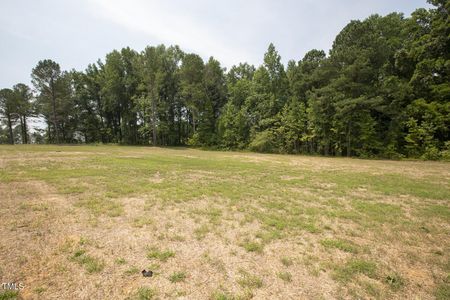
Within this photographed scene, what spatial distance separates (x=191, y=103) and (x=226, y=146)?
11.0 m

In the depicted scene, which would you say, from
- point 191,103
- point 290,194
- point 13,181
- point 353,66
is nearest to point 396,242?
point 290,194

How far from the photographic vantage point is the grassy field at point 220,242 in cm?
316

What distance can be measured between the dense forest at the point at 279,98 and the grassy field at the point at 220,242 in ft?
60.3

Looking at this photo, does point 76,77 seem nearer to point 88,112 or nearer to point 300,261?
point 88,112

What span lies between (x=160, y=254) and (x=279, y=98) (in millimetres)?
35348

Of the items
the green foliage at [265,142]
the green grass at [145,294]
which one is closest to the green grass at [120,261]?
the green grass at [145,294]

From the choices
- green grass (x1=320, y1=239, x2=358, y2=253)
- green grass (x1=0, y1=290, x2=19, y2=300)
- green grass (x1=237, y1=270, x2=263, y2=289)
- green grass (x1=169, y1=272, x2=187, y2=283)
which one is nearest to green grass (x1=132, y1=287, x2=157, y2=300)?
green grass (x1=169, y1=272, x2=187, y2=283)

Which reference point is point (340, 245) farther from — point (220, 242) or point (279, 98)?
point (279, 98)

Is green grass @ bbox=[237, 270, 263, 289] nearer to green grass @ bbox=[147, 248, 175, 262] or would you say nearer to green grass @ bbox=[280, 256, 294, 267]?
green grass @ bbox=[280, 256, 294, 267]

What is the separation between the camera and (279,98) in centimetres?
3603

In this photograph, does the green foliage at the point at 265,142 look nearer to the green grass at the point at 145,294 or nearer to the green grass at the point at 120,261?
the green grass at the point at 120,261

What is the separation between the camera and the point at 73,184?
8469 mm

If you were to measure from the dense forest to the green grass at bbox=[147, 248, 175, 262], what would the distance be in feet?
80.7

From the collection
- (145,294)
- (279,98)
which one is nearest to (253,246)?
(145,294)
